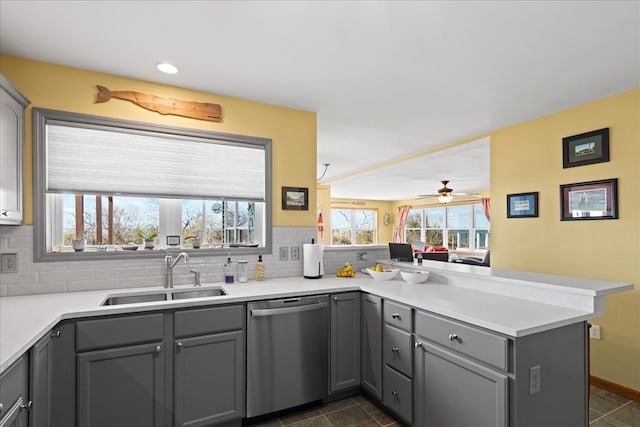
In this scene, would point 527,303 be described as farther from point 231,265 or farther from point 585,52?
point 231,265

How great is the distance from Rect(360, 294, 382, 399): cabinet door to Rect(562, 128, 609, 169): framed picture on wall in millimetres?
2345

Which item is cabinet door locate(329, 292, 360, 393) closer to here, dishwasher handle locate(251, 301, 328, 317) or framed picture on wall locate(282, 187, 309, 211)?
dishwasher handle locate(251, 301, 328, 317)

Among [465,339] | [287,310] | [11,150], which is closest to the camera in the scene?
[465,339]

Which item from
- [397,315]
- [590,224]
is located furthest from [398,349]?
[590,224]

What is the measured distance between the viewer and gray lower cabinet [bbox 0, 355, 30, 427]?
4.04 ft

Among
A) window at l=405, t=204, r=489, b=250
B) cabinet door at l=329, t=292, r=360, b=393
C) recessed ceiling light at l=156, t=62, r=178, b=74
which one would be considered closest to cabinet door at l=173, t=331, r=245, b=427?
cabinet door at l=329, t=292, r=360, b=393

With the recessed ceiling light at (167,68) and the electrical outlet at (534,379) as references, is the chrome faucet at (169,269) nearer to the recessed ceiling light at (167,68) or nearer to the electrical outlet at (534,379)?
the recessed ceiling light at (167,68)

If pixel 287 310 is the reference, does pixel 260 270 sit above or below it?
above

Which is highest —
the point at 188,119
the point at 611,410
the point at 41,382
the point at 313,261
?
the point at 188,119

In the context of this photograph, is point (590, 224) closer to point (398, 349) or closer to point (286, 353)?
point (398, 349)

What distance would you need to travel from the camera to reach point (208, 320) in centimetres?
212

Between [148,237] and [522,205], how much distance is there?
12.1 ft

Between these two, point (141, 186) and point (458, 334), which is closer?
point (458, 334)

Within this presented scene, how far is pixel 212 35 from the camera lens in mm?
1985
